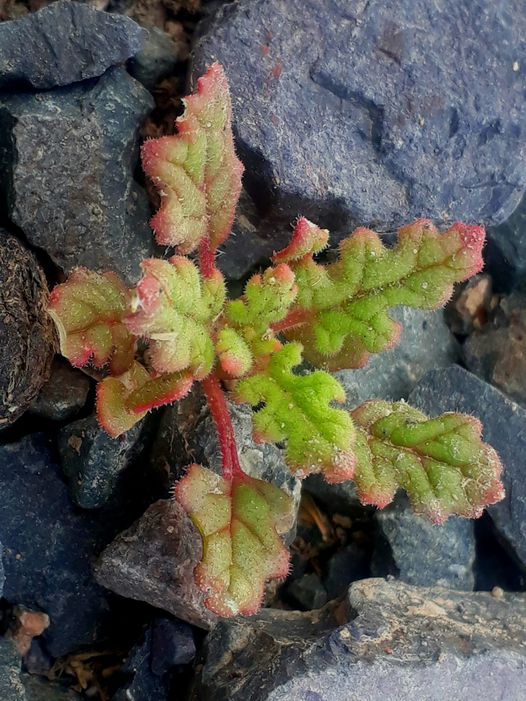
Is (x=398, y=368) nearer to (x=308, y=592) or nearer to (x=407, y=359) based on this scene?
(x=407, y=359)

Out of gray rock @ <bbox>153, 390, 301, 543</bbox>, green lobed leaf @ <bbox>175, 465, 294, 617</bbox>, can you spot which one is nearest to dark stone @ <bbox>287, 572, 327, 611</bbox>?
gray rock @ <bbox>153, 390, 301, 543</bbox>

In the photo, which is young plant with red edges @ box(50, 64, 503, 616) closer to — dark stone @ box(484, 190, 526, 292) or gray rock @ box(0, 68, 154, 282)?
gray rock @ box(0, 68, 154, 282)

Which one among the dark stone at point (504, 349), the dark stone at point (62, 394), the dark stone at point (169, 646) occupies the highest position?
the dark stone at point (504, 349)

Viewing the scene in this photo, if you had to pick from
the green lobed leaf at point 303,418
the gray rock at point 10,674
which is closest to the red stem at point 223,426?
the green lobed leaf at point 303,418

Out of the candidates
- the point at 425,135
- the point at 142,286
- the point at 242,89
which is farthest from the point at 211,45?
the point at 142,286

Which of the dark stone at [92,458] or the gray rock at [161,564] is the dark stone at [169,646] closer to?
the gray rock at [161,564]

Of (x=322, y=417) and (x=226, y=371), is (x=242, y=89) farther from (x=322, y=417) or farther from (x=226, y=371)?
(x=322, y=417)

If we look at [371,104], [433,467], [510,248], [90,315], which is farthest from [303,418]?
[510,248]
